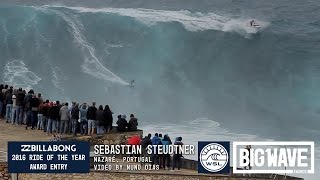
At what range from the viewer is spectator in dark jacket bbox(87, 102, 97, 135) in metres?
25.7

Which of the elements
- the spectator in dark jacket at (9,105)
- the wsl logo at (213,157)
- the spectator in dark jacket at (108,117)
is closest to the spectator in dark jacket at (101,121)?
the spectator in dark jacket at (108,117)

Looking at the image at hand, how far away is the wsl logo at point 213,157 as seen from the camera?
21.4 meters

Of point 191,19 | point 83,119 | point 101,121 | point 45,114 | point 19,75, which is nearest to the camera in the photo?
point 101,121

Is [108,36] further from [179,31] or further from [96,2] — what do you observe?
[96,2]

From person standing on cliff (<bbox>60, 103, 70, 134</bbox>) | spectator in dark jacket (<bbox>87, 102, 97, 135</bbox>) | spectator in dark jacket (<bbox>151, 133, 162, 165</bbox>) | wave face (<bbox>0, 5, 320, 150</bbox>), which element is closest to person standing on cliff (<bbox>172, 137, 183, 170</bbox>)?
spectator in dark jacket (<bbox>151, 133, 162, 165</bbox>)

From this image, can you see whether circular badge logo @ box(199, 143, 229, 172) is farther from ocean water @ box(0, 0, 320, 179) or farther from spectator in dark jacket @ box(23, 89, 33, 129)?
ocean water @ box(0, 0, 320, 179)

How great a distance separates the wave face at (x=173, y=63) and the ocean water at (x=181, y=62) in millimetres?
94

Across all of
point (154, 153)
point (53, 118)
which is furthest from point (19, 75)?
point (154, 153)

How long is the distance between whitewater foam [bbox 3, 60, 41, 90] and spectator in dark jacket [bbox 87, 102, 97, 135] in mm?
25615

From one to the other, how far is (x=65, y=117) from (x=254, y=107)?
28.3 m

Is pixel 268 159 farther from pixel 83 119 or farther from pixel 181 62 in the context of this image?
pixel 181 62

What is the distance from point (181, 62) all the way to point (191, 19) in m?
7.92

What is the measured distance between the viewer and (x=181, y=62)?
6162 cm

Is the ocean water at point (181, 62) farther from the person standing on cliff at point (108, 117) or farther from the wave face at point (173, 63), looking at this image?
the person standing on cliff at point (108, 117)
